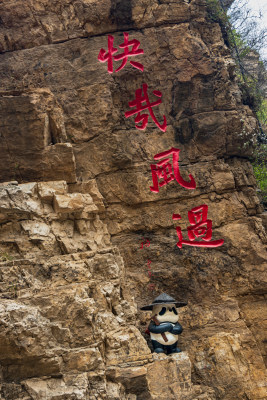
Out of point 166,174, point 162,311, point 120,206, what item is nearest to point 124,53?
point 166,174

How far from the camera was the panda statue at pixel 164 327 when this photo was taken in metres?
6.65

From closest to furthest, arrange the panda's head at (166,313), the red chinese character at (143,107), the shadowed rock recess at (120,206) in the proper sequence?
the shadowed rock recess at (120,206), the panda's head at (166,313), the red chinese character at (143,107)

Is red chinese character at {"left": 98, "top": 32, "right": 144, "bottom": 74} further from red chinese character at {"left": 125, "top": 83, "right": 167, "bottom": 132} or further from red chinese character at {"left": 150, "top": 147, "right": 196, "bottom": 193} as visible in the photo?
red chinese character at {"left": 150, "top": 147, "right": 196, "bottom": 193}

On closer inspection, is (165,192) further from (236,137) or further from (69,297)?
(69,297)

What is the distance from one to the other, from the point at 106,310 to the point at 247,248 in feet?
11.8

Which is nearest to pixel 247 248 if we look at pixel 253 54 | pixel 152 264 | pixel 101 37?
pixel 152 264

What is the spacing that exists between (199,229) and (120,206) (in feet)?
5.53

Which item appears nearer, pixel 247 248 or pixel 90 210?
pixel 90 210

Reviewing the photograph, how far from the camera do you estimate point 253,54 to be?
12.8 meters

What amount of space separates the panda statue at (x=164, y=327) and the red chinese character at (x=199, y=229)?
66.2 inches

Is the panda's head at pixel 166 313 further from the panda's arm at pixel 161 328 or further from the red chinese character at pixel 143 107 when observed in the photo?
the red chinese character at pixel 143 107

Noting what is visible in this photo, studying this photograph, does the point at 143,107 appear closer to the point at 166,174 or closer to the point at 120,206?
the point at 166,174

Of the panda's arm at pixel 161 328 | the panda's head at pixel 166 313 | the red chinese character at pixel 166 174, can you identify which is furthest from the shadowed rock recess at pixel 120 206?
the panda's head at pixel 166 313

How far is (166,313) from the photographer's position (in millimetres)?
6875
